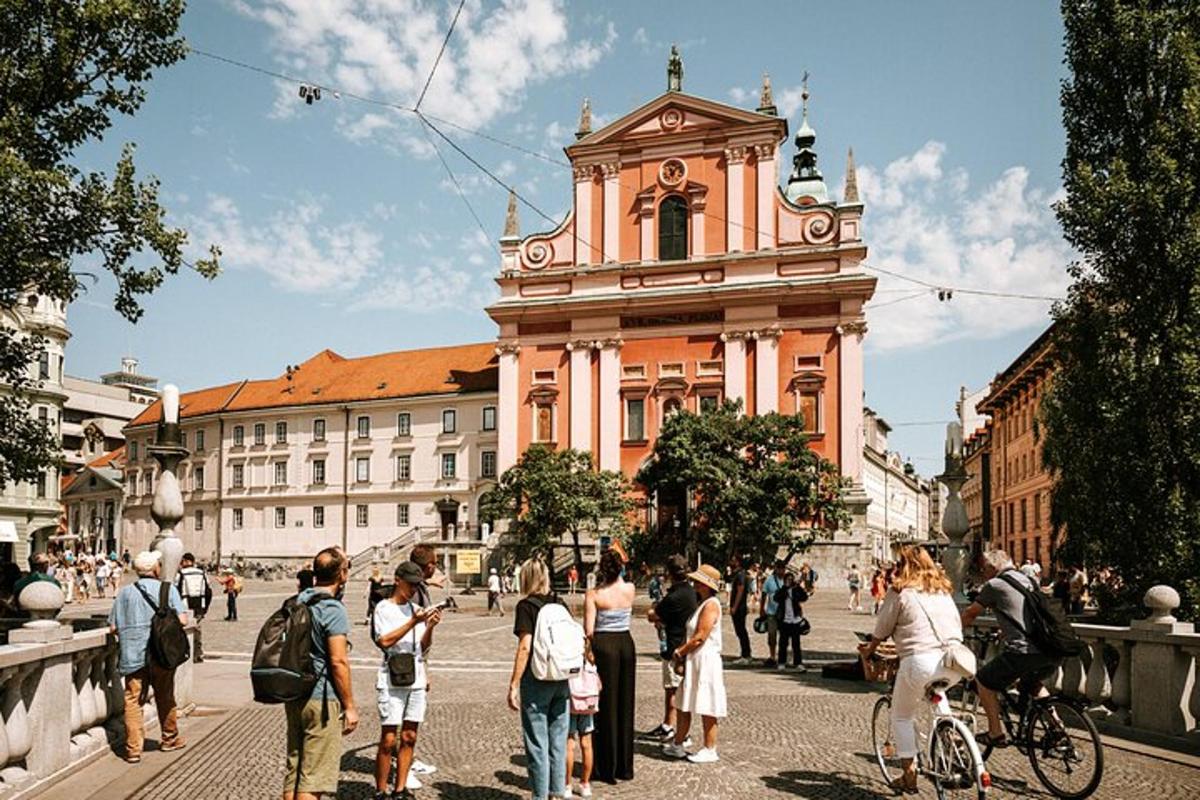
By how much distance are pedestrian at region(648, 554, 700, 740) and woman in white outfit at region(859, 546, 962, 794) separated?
233 centimetres

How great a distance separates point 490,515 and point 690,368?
1066 cm

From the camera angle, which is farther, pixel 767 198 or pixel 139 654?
pixel 767 198

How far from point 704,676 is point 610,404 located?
36.3 meters

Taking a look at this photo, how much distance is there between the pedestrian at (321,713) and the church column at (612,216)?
130 feet

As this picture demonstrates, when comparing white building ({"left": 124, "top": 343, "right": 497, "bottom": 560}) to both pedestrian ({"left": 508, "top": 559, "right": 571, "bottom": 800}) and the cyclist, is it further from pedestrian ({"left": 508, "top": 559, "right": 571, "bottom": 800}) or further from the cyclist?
pedestrian ({"left": 508, "top": 559, "right": 571, "bottom": 800})

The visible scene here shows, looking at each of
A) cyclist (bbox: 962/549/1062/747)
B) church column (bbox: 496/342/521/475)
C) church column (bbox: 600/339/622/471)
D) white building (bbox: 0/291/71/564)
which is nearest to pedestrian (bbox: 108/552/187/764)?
cyclist (bbox: 962/549/1062/747)

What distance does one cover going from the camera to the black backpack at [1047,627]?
7414 millimetres

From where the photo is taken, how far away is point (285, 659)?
5.86 meters

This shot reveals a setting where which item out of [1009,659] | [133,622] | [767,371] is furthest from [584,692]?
[767,371]

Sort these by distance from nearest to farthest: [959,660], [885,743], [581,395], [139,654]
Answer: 1. [959,660]
2. [885,743]
3. [139,654]
4. [581,395]

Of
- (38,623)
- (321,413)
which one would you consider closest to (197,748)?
(38,623)

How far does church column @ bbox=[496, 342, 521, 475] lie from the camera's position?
45688mm

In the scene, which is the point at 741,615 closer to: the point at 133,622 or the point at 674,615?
the point at 674,615

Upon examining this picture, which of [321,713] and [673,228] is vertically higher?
[673,228]
